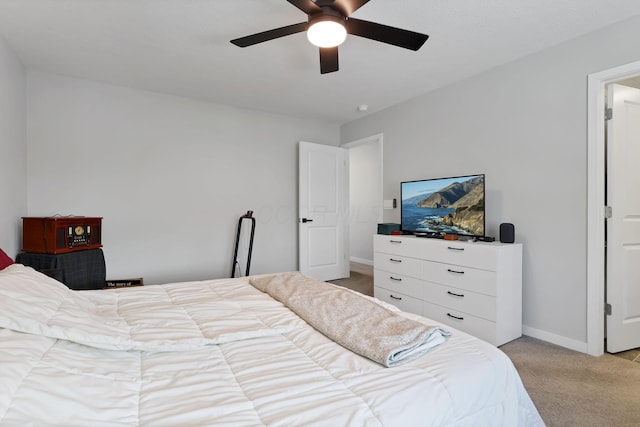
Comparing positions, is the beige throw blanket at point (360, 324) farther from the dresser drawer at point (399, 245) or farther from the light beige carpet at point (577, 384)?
the dresser drawer at point (399, 245)

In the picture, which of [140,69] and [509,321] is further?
[140,69]

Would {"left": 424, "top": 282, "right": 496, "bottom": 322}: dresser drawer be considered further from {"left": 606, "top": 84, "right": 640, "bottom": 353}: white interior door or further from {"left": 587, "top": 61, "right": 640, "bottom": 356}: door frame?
A: {"left": 606, "top": 84, "right": 640, "bottom": 353}: white interior door

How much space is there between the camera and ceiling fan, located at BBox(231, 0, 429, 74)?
1.76 metres

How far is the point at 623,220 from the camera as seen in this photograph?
257 centimetres

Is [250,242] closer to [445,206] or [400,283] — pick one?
[400,283]

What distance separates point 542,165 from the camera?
279cm

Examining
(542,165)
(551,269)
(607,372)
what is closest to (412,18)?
(542,165)

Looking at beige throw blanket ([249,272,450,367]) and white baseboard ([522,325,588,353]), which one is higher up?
beige throw blanket ([249,272,450,367])

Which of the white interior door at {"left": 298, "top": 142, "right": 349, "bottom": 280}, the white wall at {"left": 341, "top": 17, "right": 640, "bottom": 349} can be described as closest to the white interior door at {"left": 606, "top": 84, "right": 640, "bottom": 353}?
the white wall at {"left": 341, "top": 17, "right": 640, "bottom": 349}

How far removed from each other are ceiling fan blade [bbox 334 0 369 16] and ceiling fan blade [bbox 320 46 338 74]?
13.6 inches

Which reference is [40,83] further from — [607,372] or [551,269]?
[607,372]

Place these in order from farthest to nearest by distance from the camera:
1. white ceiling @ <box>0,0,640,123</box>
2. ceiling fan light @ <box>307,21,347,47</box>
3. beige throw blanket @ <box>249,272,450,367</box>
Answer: white ceiling @ <box>0,0,640,123</box> < ceiling fan light @ <box>307,21,347,47</box> < beige throw blanket @ <box>249,272,450,367</box>

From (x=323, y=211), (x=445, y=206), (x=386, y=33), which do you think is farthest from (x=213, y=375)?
(x=323, y=211)

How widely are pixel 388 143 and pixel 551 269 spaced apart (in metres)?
2.34
